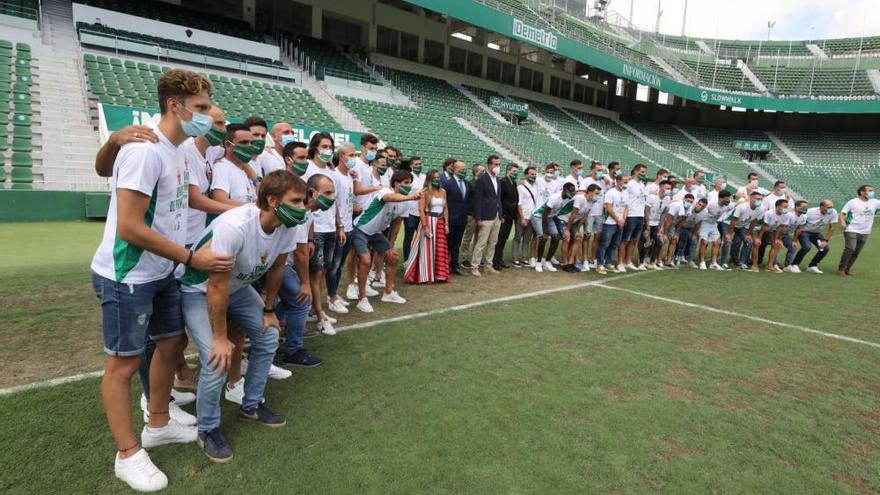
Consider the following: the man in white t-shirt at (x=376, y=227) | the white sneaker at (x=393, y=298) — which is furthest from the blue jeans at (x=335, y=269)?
the white sneaker at (x=393, y=298)

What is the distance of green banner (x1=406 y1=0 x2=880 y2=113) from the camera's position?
77.9ft

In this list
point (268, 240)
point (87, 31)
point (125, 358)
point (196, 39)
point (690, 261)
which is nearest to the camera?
point (125, 358)

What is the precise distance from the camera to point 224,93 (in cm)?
1666

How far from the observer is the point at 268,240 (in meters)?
2.88

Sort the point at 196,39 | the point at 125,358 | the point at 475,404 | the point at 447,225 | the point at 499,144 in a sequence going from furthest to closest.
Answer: the point at 499,144 < the point at 196,39 < the point at 447,225 < the point at 475,404 < the point at 125,358

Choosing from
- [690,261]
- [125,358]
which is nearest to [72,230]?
[125,358]

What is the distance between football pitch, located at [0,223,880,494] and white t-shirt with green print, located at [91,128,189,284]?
1138 millimetres

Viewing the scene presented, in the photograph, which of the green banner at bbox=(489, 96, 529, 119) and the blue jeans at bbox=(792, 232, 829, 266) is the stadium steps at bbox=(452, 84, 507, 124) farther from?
the blue jeans at bbox=(792, 232, 829, 266)

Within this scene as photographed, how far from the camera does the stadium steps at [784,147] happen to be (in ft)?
129

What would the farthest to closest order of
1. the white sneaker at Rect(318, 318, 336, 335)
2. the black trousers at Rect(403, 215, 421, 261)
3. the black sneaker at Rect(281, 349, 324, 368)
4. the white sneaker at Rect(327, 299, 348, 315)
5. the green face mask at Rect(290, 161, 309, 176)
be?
the black trousers at Rect(403, 215, 421, 261) → the white sneaker at Rect(327, 299, 348, 315) → the white sneaker at Rect(318, 318, 336, 335) → the green face mask at Rect(290, 161, 309, 176) → the black sneaker at Rect(281, 349, 324, 368)

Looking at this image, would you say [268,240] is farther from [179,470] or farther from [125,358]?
[179,470]

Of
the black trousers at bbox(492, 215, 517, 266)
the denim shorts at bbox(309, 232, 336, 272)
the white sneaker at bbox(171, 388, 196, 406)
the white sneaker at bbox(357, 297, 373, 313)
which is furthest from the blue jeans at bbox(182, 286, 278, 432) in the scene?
the black trousers at bbox(492, 215, 517, 266)

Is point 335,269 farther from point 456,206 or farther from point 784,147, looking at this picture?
point 784,147

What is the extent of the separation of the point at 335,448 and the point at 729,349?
4.29 meters
